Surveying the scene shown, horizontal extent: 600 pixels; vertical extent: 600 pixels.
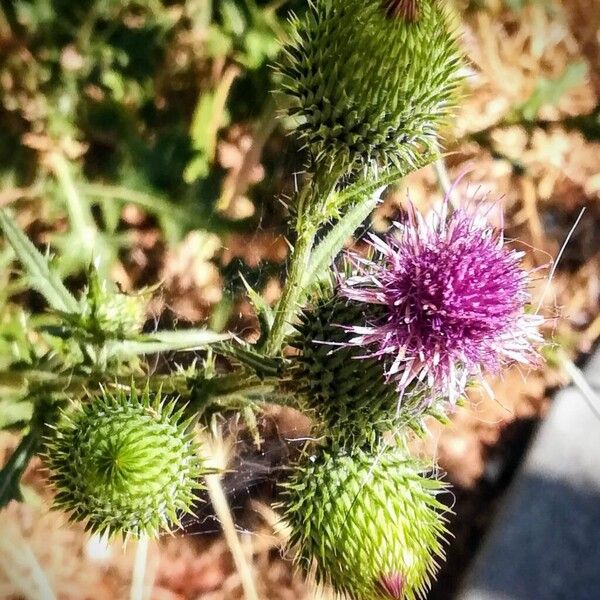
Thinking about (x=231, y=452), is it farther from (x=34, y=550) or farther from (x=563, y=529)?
(x=563, y=529)

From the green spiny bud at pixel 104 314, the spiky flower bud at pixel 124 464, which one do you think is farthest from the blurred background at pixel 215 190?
the spiky flower bud at pixel 124 464

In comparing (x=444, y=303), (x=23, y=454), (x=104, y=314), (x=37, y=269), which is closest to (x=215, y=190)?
(x=104, y=314)

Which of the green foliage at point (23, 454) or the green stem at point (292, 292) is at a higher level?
the green stem at point (292, 292)

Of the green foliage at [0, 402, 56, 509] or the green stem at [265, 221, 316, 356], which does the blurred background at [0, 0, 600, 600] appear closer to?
the green foliage at [0, 402, 56, 509]

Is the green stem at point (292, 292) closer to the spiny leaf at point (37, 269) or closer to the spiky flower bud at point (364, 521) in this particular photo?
the spiky flower bud at point (364, 521)

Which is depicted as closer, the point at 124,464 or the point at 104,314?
the point at 124,464

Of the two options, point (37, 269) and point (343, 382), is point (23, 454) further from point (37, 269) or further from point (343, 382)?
point (343, 382)

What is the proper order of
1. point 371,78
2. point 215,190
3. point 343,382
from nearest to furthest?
1. point 371,78
2. point 343,382
3. point 215,190

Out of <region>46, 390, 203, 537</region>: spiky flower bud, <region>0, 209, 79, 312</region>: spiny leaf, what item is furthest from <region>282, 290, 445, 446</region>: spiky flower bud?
<region>0, 209, 79, 312</region>: spiny leaf
